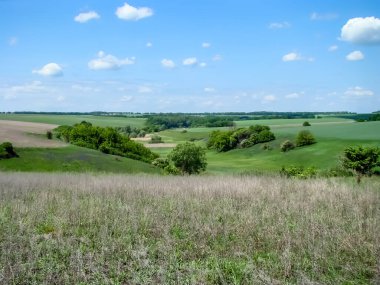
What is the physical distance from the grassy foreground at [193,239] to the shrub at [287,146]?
90.8 m

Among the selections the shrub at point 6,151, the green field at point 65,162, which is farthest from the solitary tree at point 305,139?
the shrub at point 6,151

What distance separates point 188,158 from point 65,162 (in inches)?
713

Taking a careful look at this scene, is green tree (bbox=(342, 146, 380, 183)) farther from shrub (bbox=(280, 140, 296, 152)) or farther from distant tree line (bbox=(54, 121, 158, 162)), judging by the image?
distant tree line (bbox=(54, 121, 158, 162))

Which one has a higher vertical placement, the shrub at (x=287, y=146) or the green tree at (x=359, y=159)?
the green tree at (x=359, y=159)

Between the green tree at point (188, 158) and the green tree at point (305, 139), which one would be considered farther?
the green tree at point (305, 139)

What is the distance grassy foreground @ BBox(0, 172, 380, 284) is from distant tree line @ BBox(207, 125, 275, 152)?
10640 cm

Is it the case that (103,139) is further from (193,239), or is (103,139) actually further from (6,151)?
(193,239)

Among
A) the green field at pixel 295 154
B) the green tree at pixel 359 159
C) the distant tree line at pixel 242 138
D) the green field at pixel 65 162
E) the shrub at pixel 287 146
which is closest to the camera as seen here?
the green tree at pixel 359 159

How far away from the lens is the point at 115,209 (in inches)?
392

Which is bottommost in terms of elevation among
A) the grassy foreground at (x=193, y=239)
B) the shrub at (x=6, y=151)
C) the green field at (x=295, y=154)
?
the green field at (x=295, y=154)

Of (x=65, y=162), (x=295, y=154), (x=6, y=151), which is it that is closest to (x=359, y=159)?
(x=65, y=162)

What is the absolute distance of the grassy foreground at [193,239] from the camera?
581 centimetres

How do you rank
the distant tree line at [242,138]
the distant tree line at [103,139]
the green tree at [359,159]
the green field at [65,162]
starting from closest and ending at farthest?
the green tree at [359,159]
the green field at [65,162]
the distant tree line at [103,139]
the distant tree line at [242,138]

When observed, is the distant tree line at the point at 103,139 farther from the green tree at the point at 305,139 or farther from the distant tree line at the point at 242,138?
the green tree at the point at 305,139
